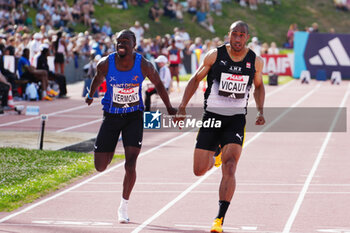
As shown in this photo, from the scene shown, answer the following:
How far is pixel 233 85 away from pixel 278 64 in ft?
107

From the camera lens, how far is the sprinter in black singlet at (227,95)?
27.7 feet

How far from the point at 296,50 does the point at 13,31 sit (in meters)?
15.1

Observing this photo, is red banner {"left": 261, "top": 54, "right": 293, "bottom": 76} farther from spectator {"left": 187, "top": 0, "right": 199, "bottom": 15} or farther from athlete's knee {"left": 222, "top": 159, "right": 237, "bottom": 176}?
athlete's knee {"left": 222, "top": 159, "right": 237, "bottom": 176}

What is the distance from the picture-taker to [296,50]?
39594mm

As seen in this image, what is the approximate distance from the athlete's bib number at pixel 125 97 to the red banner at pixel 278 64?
32.2m

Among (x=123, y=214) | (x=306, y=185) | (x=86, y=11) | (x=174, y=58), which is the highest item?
(x=86, y=11)

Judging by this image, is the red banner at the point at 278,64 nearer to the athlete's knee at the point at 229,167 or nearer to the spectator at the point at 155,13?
the spectator at the point at 155,13

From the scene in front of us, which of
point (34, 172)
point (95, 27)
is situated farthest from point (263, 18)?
point (34, 172)

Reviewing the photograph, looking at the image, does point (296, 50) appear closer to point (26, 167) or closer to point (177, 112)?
point (26, 167)

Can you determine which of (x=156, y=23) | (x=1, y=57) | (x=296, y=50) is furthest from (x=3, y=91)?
(x=156, y=23)

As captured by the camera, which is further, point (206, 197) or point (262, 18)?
point (262, 18)

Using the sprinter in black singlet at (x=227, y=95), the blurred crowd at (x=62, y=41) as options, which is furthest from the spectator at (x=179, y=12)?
the sprinter in black singlet at (x=227, y=95)

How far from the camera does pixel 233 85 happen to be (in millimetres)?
8516

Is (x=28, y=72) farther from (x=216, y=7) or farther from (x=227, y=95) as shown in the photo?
(x=216, y=7)
